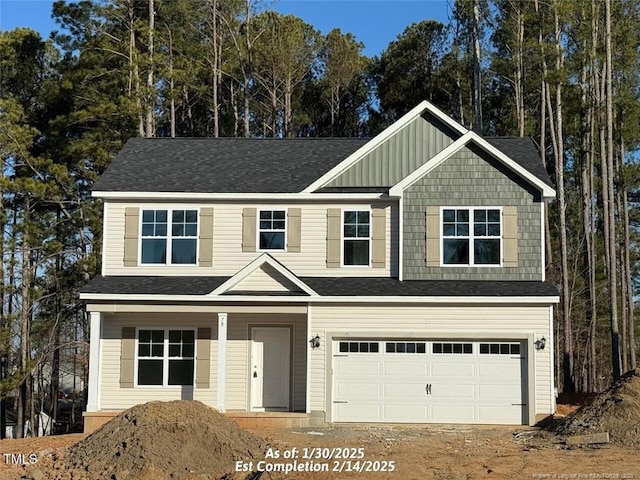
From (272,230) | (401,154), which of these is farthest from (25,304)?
(401,154)

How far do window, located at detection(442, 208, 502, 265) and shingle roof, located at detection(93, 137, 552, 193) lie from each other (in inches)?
72.5

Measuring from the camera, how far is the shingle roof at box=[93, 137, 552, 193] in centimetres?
2164

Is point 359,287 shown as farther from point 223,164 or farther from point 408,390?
point 223,164

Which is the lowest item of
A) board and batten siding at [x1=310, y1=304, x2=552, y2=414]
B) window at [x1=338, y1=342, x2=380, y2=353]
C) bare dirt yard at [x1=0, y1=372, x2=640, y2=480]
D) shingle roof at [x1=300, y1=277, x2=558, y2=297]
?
bare dirt yard at [x1=0, y1=372, x2=640, y2=480]

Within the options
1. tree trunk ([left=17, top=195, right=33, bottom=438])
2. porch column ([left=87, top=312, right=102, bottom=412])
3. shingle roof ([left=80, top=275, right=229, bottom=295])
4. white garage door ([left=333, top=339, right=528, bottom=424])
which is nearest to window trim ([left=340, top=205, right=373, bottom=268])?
white garage door ([left=333, top=339, right=528, bottom=424])

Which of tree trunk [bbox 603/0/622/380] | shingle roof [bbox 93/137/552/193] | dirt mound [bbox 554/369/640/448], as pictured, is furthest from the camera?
tree trunk [bbox 603/0/622/380]

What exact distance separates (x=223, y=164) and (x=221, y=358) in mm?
5898

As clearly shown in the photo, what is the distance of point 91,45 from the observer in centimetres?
3325

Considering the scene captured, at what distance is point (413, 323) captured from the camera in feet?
64.6

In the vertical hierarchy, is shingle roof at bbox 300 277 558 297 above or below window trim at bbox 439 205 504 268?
below

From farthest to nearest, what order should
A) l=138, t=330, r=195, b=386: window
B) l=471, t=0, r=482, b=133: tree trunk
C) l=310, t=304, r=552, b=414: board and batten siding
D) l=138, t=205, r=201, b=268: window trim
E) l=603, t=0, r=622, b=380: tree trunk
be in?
l=471, t=0, r=482, b=133: tree trunk → l=603, t=0, r=622, b=380: tree trunk → l=138, t=205, r=201, b=268: window trim → l=138, t=330, r=195, b=386: window → l=310, t=304, r=552, b=414: board and batten siding

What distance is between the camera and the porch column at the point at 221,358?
19.5m

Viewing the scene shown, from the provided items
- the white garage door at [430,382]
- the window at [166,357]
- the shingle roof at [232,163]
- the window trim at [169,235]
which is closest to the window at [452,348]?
the white garage door at [430,382]

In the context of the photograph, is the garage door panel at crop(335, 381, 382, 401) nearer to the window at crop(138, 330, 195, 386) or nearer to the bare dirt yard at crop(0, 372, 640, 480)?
the bare dirt yard at crop(0, 372, 640, 480)
